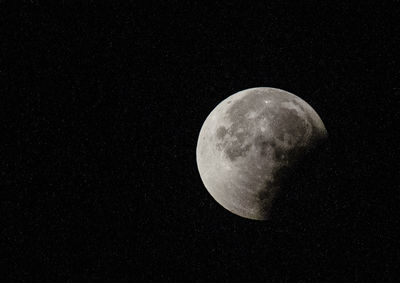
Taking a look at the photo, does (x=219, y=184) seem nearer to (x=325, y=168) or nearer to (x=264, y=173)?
(x=264, y=173)

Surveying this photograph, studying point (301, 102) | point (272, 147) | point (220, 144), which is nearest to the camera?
point (272, 147)

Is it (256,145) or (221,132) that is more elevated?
(221,132)

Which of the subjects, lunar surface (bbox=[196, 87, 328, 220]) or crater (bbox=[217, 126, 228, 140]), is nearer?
lunar surface (bbox=[196, 87, 328, 220])

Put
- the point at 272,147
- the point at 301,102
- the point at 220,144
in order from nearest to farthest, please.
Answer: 1. the point at 272,147
2. the point at 220,144
3. the point at 301,102

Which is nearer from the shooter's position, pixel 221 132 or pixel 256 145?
pixel 256 145

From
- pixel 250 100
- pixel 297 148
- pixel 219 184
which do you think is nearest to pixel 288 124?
pixel 297 148

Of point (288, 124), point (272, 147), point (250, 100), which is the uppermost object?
point (250, 100)

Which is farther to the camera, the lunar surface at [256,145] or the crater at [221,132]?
the crater at [221,132]

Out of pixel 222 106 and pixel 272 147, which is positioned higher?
pixel 222 106
